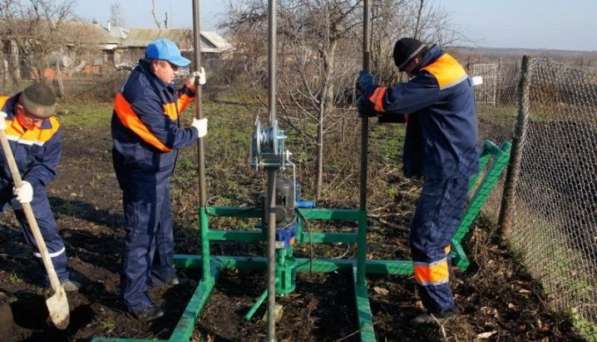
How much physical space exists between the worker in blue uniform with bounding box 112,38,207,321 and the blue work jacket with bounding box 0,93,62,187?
2.44 feet

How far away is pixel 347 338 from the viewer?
12.4 ft

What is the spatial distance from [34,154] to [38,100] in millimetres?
535

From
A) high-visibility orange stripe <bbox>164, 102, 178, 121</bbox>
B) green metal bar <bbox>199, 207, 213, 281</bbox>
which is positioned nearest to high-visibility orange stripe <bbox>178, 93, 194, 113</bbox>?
high-visibility orange stripe <bbox>164, 102, 178, 121</bbox>

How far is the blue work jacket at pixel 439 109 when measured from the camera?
350 centimetres

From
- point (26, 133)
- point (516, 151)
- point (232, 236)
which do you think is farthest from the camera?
point (516, 151)

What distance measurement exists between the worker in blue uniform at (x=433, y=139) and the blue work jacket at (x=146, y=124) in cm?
139

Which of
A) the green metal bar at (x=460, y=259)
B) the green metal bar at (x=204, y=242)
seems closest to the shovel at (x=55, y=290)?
the green metal bar at (x=204, y=242)

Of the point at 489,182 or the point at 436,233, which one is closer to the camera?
the point at 436,233

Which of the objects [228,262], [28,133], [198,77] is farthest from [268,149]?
[28,133]

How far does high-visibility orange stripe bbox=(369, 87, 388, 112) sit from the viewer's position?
3568 millimetres

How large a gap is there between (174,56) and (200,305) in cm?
186

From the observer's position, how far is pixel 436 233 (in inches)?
147

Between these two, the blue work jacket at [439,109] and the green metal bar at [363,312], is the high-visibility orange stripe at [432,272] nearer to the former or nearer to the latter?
the green metal bar at [363,312]

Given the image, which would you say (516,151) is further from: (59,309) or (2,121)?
(2,121)
